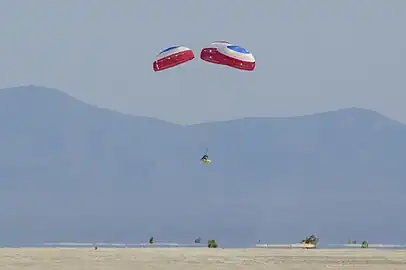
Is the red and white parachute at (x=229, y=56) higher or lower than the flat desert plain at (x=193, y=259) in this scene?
higher

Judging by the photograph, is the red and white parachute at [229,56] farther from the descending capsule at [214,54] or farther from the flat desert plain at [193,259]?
the flat desert plain at [193,259]

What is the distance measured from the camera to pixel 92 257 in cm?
6334

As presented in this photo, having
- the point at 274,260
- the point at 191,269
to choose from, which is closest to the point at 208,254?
the point at 274,260

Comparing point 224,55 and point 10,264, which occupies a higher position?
point 224,55

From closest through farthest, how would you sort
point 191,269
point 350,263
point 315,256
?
point 191,269 < point 350,263 < point 315,256

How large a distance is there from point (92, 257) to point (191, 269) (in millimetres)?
7431

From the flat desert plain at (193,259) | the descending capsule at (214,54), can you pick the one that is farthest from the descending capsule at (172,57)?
the flat desert plain at (193,259)

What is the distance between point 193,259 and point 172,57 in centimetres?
1448

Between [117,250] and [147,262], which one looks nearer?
[147,262]

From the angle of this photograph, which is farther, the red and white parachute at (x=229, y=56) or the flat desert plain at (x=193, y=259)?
the red and white parachute at (x=229, y=56)

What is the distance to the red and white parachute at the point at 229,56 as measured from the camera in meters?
73.5

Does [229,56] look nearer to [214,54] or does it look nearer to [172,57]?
[214,54]

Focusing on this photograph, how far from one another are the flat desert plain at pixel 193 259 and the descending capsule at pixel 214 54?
9.87 metres

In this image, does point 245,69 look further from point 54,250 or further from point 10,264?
point 10,264
